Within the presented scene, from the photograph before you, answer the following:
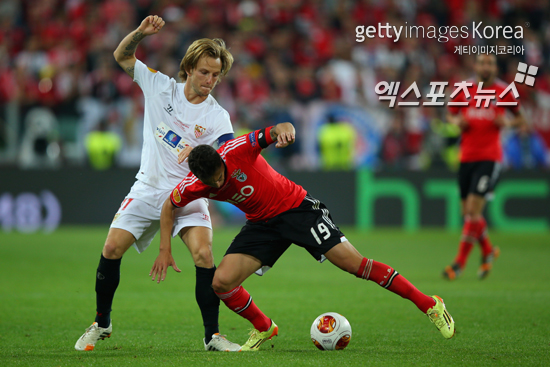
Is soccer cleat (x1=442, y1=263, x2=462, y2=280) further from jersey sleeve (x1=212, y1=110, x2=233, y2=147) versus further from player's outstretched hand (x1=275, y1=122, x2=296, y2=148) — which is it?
player's outstretched hand (x1=275, y1=122, x2=296, y2=148)

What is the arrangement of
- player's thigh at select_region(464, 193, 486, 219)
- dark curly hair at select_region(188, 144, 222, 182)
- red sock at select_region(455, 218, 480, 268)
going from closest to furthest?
dark curly hair at select_region(188, 144, 222, 182)
red sock at select_region(455, 218, 480, 268)
player's thigh at select_region(464, 193, 486, 219)

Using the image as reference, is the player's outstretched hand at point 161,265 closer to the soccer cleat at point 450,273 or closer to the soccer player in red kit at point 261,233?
the soccer player in red kit at point 261,233

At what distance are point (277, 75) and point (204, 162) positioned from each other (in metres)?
11.8

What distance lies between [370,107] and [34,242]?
7912mm

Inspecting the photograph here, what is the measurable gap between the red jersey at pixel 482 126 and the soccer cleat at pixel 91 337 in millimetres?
5587

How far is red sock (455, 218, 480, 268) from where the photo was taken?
27.4ft

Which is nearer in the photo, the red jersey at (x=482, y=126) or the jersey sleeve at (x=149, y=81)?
the jersey sleeve at (x=149, y=81)

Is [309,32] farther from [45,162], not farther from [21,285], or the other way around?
[21,285]

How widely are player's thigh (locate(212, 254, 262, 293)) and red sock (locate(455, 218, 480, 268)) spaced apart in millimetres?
4286

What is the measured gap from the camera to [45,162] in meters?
14.0

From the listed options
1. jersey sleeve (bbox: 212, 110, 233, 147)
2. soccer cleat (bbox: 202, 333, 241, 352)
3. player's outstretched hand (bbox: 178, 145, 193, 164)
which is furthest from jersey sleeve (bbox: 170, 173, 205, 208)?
soccer cleat (bbox: 202, 333, 241, 352)

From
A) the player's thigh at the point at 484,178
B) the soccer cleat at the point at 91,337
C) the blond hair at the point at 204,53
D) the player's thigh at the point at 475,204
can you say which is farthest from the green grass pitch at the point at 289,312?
the blond hair at the point at 204,53

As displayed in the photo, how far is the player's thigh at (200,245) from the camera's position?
4.84 m

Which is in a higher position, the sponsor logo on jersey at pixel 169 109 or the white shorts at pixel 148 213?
the sponsor logo on jersey at pixel 169 109
